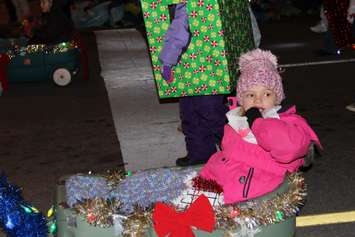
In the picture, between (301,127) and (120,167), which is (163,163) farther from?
(301,127)

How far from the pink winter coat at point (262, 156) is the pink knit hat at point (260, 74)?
0.52ft

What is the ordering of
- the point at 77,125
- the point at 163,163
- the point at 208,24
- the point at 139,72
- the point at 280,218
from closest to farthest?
the point at 280,218
the point at 208,24
the point at 163,163
the point at 77,125
the point at 139,72

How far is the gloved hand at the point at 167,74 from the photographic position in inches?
176

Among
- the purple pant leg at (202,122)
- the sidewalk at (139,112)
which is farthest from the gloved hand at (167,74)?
the sidewalk at (139,112)

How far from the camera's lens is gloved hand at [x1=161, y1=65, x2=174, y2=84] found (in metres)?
4.46

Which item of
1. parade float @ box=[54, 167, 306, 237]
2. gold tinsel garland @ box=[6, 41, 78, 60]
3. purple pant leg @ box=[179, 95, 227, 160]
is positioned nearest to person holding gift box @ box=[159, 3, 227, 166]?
purple pant leg @ box=[179, 95, 227, 160]

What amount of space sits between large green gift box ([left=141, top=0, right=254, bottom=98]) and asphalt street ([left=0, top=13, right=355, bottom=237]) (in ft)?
3.35

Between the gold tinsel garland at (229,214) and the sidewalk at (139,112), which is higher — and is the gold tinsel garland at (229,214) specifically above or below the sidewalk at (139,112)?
above

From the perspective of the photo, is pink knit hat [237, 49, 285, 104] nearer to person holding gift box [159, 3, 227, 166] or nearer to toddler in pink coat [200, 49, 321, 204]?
toddler in pink coat [200, 49, 321, 204]

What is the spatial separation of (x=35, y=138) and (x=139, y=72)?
3.08 metres

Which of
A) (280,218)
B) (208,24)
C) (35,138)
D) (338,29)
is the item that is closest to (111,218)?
(280,218)

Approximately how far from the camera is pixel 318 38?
459 inches

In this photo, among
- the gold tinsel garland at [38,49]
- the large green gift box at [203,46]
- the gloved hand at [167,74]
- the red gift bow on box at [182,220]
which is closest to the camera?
the red gift bow on box at [182,220]

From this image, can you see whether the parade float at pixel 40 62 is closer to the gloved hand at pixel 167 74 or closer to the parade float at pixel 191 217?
the gloved hand at pixel 167 74
